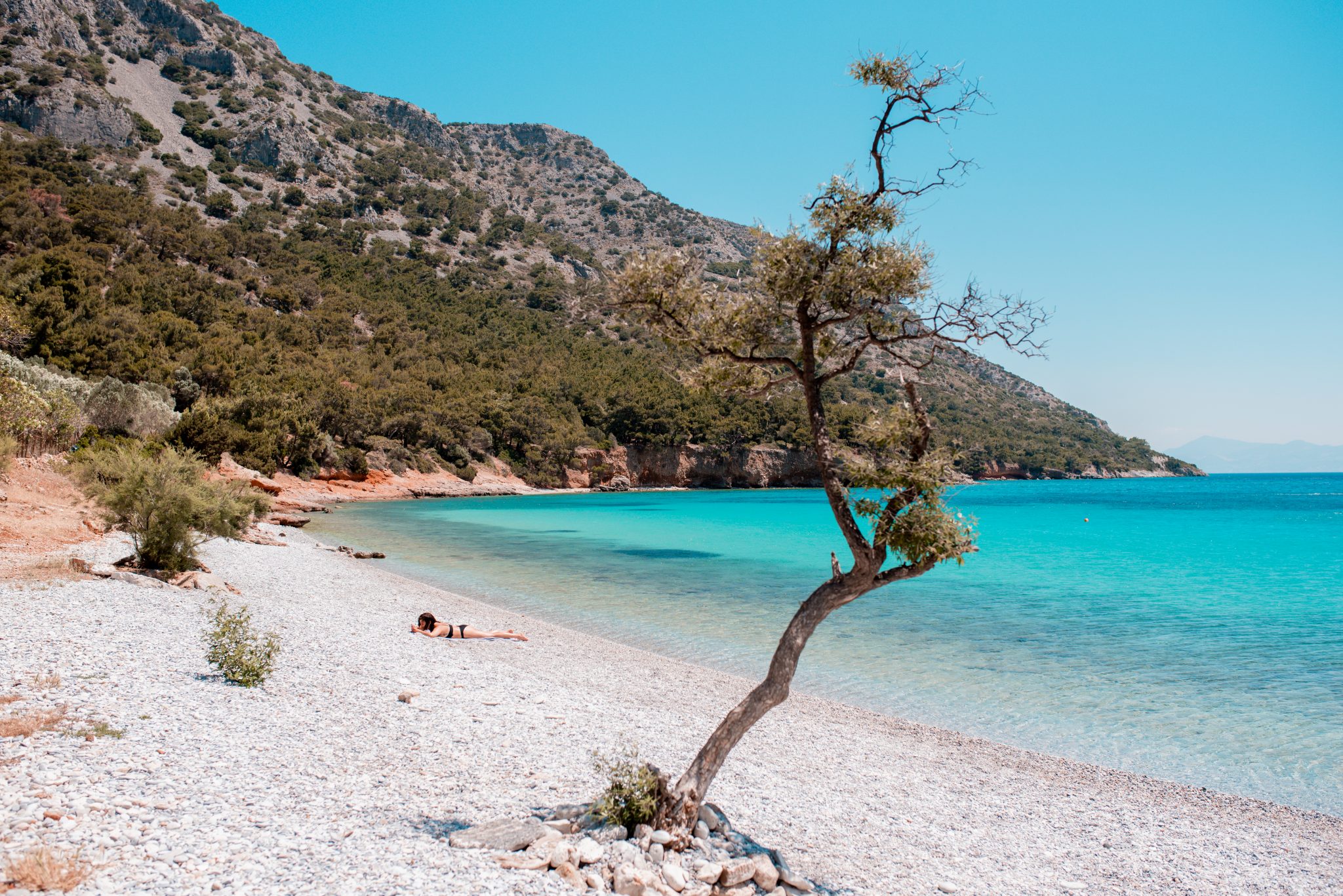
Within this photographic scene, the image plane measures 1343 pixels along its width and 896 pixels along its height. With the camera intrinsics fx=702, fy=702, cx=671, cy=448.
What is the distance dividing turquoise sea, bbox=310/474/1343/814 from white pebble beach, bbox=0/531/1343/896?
1.38 metres

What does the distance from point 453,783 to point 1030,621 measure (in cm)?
1499

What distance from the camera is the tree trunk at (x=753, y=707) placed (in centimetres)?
488

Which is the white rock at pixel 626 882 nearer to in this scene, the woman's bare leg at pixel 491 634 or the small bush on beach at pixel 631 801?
the small bush on beach at pixel 631 801

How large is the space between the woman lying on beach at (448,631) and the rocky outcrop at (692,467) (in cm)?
6817

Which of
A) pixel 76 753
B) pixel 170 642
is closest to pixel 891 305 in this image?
pixel 76 753

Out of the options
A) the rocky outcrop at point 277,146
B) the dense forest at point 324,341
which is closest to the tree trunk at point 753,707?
the dense forest at point 324,341

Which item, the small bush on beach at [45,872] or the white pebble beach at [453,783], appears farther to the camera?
the white pebble beach at [453,783]

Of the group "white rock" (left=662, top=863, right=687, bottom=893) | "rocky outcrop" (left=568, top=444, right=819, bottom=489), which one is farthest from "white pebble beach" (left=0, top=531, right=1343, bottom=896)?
"rocky outcrop" (left=568, top=444, right=819, bottom=489)

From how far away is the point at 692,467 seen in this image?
89375 millimetres

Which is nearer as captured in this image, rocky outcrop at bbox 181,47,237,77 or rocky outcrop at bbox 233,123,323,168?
rocky outcrop at bbox 233,123,323,168

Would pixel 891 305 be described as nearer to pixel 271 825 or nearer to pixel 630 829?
pixel 630 829

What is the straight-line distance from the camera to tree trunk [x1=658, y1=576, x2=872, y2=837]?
4.88m

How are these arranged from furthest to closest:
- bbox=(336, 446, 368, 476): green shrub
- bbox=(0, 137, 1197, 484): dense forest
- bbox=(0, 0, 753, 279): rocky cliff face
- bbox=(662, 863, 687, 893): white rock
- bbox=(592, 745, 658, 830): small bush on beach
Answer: bbox=(0, 0, 753, 279): rocky cliff face, bbox=(336, 446, 368, 476): green shrub, bbox=(0, 137, 1197, 484): dense forest, bbox=(592, 745, 658, 830): small bush on beach, bbox=(662, 863, 687, 893): white rock

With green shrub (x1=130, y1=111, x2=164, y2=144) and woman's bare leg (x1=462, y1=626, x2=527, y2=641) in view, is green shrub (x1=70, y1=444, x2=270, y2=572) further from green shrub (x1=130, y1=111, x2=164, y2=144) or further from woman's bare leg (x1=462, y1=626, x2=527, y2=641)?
green shrub (x1=130, y1=111, x2=164, y2=144)
